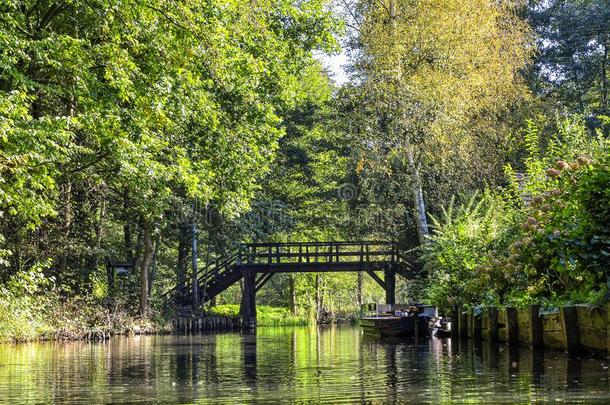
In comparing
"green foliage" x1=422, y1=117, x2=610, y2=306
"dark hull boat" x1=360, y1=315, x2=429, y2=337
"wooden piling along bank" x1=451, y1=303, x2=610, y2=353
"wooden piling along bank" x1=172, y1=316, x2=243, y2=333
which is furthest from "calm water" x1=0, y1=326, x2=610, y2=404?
"wooden piling along bank" x1=172, y1=316, x2=243, y2=333

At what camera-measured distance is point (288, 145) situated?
147 feet

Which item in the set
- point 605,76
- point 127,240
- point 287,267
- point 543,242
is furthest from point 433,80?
point 605,76

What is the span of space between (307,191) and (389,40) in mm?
17245

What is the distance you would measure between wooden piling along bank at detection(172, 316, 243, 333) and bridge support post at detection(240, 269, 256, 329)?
Result: 21.8 inches

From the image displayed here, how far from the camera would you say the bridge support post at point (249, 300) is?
38.3 metres

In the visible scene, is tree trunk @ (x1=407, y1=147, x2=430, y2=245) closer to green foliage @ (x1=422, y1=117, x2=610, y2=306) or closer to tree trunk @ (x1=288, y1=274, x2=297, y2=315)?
green foliage @ (x1=422, y1=117, x2=610, y2=306)

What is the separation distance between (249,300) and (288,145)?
9.59 metres

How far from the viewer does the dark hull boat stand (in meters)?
22.9

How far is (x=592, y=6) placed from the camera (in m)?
42.3

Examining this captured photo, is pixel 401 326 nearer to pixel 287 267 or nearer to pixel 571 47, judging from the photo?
pixel 287 267

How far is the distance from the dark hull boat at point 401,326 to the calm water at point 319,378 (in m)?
7.18

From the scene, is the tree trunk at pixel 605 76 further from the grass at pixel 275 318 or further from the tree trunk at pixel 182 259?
the tree trunk at pixel 182 259

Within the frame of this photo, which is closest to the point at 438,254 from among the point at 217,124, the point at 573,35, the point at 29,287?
the point at 217,124

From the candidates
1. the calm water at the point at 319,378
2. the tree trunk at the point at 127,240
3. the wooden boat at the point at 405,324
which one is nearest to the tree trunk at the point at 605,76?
the wooden boat at the point at 405,324
